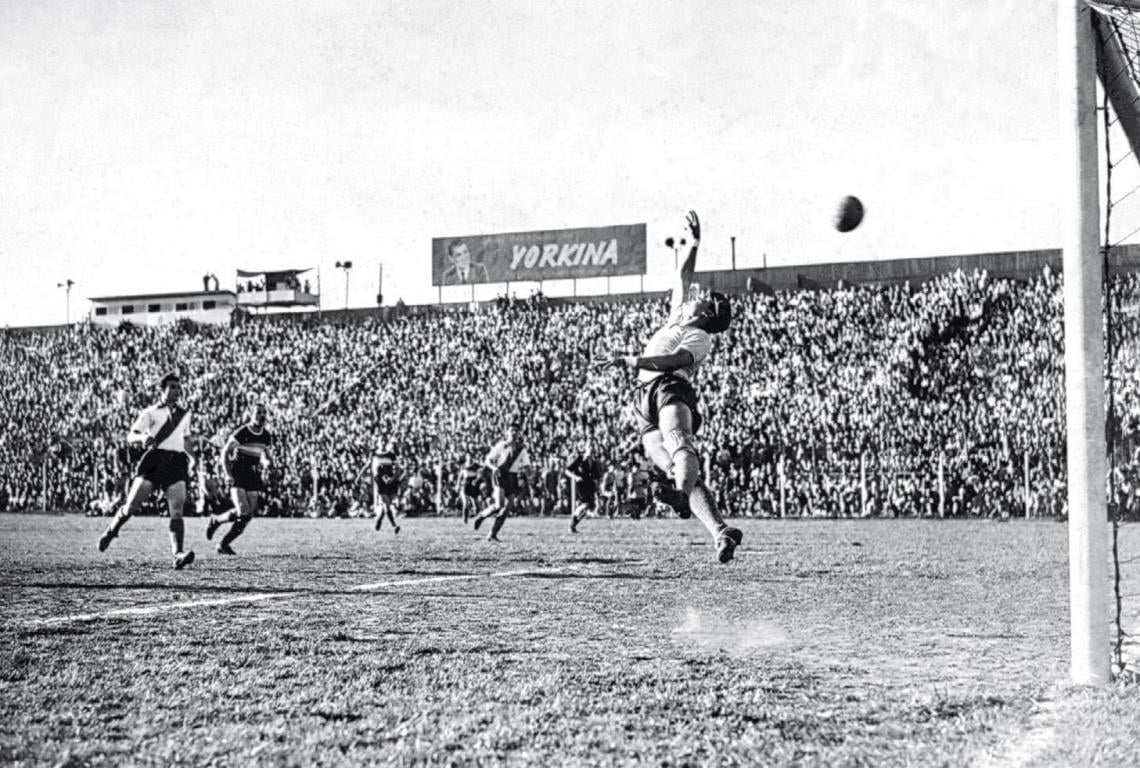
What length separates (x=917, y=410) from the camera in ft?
82.7

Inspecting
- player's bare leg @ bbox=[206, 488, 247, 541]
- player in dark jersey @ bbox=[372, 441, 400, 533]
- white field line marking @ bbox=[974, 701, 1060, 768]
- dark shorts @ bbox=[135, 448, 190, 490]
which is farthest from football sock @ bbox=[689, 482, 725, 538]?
player in dark jersey @ bbox=[372, 441, 400, 533]

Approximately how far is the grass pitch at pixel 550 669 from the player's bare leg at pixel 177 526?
0.43 metres

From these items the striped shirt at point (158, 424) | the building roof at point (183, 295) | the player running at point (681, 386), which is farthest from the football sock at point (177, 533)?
the building roof at point (183, 295)

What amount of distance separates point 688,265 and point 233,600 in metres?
3.65

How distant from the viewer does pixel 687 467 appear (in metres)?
7.18

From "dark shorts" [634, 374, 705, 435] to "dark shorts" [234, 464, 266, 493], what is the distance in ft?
22.7

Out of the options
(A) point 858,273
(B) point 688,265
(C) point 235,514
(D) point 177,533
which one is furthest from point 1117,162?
(A) point 858,273

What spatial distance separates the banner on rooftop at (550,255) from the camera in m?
38.4

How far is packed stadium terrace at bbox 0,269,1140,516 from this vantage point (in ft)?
79.9

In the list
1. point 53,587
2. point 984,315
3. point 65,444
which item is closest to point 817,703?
point 53,587

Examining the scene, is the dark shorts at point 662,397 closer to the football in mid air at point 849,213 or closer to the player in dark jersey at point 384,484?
the football in mid air at point 849,213

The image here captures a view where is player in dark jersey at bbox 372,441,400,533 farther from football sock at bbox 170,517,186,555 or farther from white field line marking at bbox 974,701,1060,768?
white field line marking at bbox 974,701,1060,768

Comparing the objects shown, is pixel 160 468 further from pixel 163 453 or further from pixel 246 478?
pixel 246 478

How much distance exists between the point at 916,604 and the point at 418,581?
3836 millimetres
